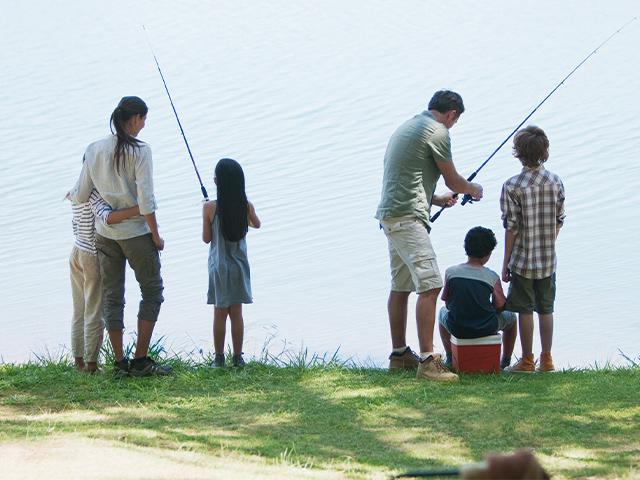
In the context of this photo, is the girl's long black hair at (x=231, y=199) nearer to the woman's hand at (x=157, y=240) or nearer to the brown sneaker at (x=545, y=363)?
the woman's hand at (x=157, y=240)

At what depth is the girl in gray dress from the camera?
21.8 feet

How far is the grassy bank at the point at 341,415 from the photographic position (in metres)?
4.90

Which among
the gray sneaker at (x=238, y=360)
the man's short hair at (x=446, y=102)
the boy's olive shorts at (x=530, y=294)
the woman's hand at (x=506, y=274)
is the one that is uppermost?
the man's short hair at (x=446, y=102)

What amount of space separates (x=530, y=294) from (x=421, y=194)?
0.76 meters

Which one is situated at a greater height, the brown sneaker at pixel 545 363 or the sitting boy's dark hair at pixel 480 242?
the sitting boy's dark hair at pixel 480 242

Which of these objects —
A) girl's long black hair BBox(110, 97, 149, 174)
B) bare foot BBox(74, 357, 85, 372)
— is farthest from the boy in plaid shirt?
bare foot BBox(74, 357, 85, 372)

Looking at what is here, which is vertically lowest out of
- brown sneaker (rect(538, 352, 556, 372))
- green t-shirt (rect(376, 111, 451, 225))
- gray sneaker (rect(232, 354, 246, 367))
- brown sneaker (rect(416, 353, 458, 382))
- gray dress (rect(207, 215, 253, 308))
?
brown sneaker (rect(538, 352, 556, 372))

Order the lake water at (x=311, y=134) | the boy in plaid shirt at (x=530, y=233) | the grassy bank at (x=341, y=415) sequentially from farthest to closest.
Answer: the lake water at (x=311, y=134) < the boy in plaid shirt at (x=530, y=233) < the grassy bank at (x=341, y=415)

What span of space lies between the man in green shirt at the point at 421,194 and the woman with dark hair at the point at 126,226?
114cm

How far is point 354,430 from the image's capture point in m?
5.38

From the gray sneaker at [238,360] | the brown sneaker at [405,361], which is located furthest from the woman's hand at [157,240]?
the brown sneaker at [405,361]

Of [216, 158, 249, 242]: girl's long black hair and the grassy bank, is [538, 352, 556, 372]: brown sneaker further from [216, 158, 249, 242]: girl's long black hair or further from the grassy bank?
[216, 158, 249, 242]: girl's long black hair

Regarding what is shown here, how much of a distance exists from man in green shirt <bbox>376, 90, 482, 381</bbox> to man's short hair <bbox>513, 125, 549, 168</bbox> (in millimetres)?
277

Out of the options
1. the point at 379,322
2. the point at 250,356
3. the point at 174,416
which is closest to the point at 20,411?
the point at 174,416
